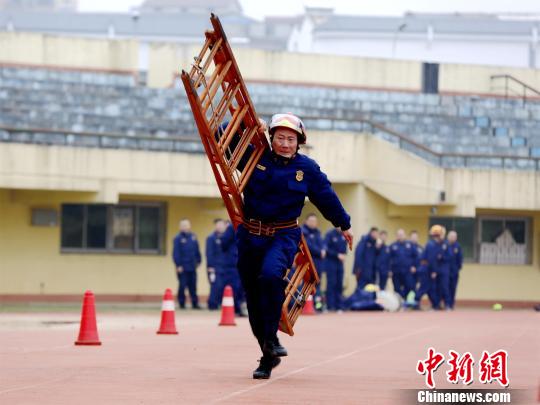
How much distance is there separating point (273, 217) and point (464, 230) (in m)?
26.1

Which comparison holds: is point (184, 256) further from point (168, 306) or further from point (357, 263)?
point (168, 306)

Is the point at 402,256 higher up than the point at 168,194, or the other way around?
the point at 168,194

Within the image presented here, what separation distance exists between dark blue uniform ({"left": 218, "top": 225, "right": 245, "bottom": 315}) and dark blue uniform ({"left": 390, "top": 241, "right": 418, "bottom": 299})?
458 centimetres

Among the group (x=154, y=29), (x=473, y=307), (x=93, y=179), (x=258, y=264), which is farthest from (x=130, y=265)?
(x=154, y=29)

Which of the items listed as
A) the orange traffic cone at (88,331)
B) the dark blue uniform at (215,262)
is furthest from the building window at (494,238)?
the orange traffic cone at (88,331)

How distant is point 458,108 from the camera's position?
4097cm

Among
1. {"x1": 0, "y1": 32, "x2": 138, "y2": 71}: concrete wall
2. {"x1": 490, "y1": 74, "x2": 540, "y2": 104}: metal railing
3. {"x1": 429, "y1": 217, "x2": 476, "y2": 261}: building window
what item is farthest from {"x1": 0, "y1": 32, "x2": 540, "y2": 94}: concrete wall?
{"x1": 429, "y1": 217, "x2": 476, "y2": 261}: building window

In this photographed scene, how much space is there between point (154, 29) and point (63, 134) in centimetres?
5918

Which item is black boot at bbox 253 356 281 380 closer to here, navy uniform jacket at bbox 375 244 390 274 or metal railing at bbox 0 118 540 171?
navy uniform jacket at bbox 375 244 390 274

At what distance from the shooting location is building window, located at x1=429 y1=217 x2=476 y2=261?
37.8 metres

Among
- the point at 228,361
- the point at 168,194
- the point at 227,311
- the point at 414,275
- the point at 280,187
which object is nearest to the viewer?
the point at 280,187

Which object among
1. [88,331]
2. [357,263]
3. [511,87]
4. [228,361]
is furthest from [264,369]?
[511,87]

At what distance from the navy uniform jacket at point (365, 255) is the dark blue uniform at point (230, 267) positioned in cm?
332

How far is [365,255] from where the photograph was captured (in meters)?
31.9
